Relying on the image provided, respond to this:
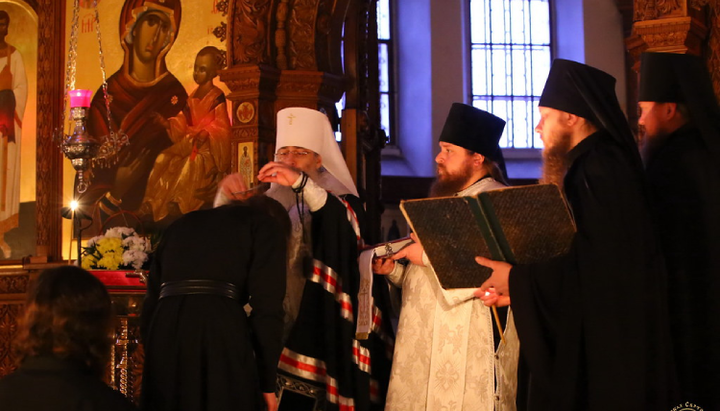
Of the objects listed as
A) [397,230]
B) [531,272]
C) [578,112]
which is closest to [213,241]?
[531,272]

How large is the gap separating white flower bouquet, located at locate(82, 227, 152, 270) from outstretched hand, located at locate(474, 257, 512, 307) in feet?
10.6

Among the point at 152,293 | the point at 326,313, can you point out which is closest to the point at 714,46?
the point at 326,313

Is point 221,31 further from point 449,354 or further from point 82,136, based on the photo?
point 449,354

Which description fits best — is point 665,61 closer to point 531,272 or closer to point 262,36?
point 531,272

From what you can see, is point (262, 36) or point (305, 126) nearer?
point (305, 126)

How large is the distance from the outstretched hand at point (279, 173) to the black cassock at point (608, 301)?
1783 mm

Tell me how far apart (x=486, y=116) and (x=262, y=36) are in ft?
9.18

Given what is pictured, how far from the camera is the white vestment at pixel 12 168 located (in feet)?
27.7

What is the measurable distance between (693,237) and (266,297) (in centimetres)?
186

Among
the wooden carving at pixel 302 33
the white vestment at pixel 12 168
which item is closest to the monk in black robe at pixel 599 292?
the wooden carving at pixel 302 33

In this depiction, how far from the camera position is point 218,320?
13.3 feet

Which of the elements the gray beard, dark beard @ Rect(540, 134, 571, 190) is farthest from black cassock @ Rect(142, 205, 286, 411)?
the gray beard

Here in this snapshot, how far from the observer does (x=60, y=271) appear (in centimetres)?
312

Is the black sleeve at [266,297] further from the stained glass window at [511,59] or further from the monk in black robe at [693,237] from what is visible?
the stained glass window at [511,59]
